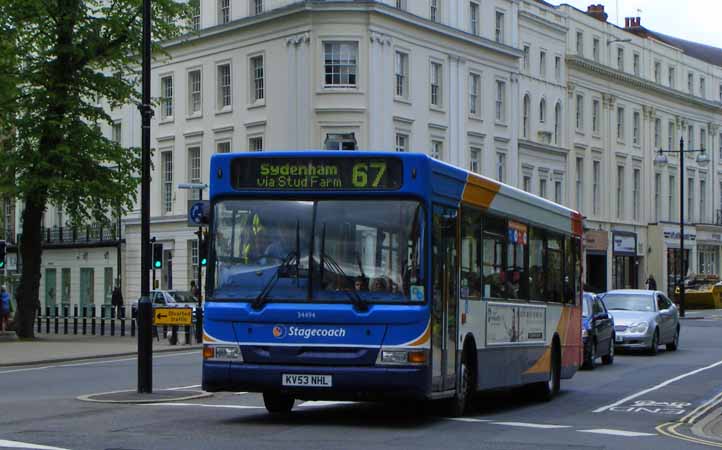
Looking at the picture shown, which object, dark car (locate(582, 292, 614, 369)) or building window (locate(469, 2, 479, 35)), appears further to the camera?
building window (locate(469, 2, 479, 35))

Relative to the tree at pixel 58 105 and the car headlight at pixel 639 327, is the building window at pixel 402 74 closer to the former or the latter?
the tree at pixel 58 105

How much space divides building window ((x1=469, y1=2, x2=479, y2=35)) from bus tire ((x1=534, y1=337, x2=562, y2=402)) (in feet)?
148

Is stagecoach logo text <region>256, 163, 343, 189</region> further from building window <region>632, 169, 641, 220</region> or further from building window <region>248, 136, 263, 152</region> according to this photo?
building window <region>632, 169, 641, 220</region>

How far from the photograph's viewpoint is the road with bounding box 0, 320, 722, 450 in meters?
13.3

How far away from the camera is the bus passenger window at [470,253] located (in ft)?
52.2

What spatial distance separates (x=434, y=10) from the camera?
61969 mm

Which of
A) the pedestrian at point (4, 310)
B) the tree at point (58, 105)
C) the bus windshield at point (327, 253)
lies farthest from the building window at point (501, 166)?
the bus windshield at point (327, 253)

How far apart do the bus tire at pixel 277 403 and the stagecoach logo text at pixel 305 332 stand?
→ 6.21ft

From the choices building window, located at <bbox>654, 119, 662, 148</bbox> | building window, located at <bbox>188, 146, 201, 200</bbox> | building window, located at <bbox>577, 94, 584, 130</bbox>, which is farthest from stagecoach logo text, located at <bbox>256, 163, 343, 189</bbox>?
building window, located at <bbox>654, 119, 662, 148</bbox>

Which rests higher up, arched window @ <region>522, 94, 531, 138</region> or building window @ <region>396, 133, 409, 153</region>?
arched window @ <region>522, 94, 531, 138</region>

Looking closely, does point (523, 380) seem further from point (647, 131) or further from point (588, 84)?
point (647, 131)

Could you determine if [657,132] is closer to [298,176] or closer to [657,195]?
[657,195]

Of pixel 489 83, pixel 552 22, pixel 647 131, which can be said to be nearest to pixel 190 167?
pixel 489 83

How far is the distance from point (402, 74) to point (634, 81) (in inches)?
1036
